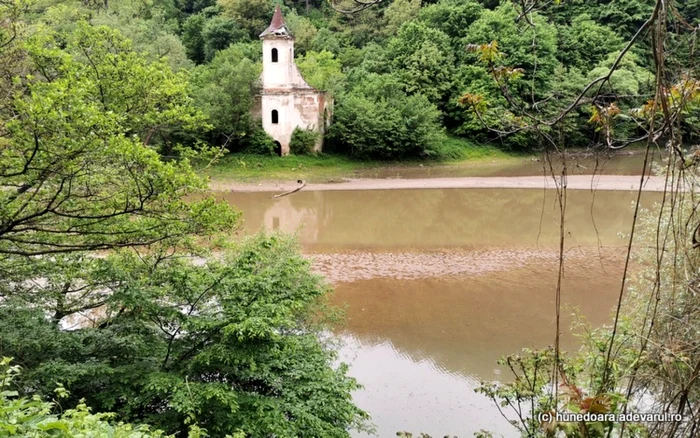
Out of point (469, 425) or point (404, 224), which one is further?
point (404, 224)

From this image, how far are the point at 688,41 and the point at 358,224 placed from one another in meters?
18.6

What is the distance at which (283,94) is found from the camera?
2778 centimetres

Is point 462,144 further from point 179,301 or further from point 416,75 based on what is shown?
point 179,301

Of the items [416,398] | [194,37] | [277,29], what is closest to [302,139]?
[277,29]

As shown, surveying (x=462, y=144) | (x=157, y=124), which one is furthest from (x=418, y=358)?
(x=462, y=144)

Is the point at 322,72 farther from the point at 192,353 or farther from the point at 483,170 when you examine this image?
the point at 192,353

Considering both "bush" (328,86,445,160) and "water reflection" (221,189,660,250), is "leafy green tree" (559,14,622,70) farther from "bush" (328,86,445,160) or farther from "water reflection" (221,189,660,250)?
"water reflection" (221,189,660,250)

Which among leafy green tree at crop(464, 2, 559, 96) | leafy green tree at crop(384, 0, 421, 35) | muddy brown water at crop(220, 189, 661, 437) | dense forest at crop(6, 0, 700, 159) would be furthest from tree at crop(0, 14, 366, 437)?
leafy green tree at crop(384, 0, 421, 35)

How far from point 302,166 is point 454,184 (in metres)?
8.70

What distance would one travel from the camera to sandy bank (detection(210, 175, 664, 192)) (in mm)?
25562

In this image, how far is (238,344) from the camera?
5477mm

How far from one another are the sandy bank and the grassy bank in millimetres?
803

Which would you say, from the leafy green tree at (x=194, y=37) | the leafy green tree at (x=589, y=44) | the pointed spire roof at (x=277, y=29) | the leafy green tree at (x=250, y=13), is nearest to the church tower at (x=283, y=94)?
the pointed spire roof at (x=277, y=29)

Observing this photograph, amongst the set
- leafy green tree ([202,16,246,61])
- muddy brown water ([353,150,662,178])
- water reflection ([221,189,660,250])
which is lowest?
water reflection ([221,189,660,250])
